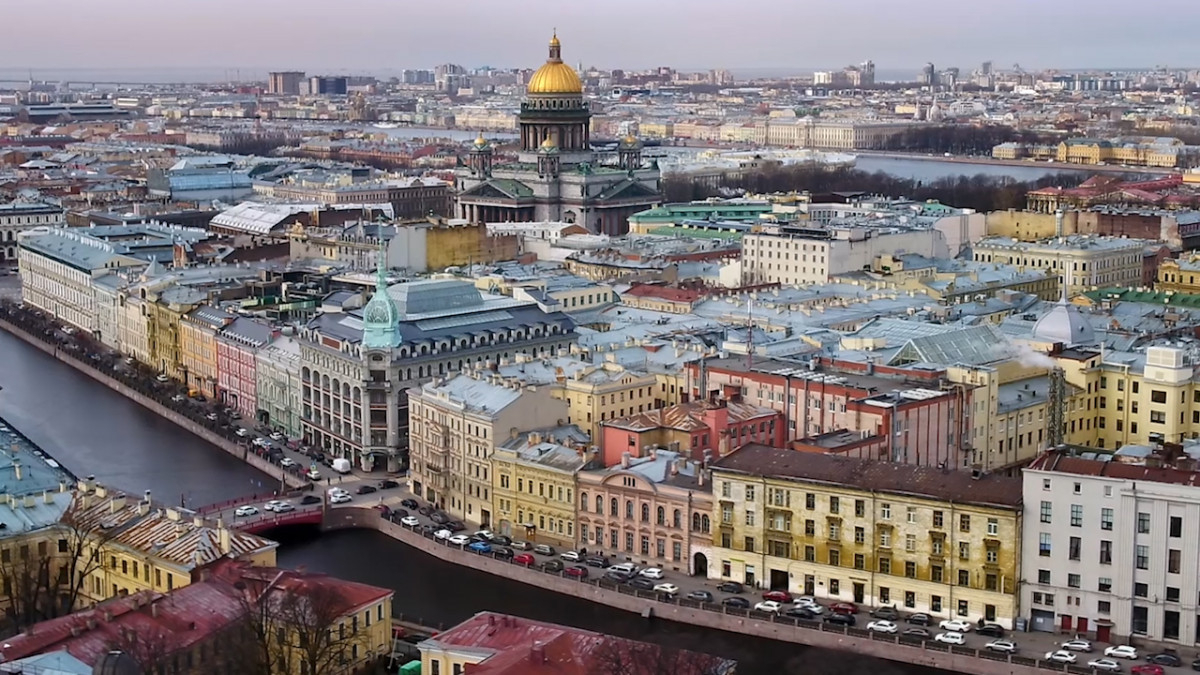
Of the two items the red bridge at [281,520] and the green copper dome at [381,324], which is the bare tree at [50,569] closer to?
the red bridge at [281,520]

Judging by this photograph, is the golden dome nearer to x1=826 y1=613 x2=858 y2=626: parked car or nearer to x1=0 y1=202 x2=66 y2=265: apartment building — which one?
x1=0 y1=202 x2=66 y2=265: apartment building

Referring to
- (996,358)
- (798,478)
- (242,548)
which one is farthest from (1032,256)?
(242,548)

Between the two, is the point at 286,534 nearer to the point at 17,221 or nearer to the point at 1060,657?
the point at 1060,657

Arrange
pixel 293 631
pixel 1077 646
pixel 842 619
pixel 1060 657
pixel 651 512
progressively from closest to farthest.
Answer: pixel 293 631, pixel 1060 657, pixel 1077 646, pixel 842 619, pixel 651 512

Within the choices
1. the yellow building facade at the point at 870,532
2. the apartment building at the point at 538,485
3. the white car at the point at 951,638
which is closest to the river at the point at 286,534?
the white car at the point at 951,638

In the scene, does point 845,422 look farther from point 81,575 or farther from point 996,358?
point 81,575

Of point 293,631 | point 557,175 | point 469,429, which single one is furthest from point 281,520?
point 557,175
